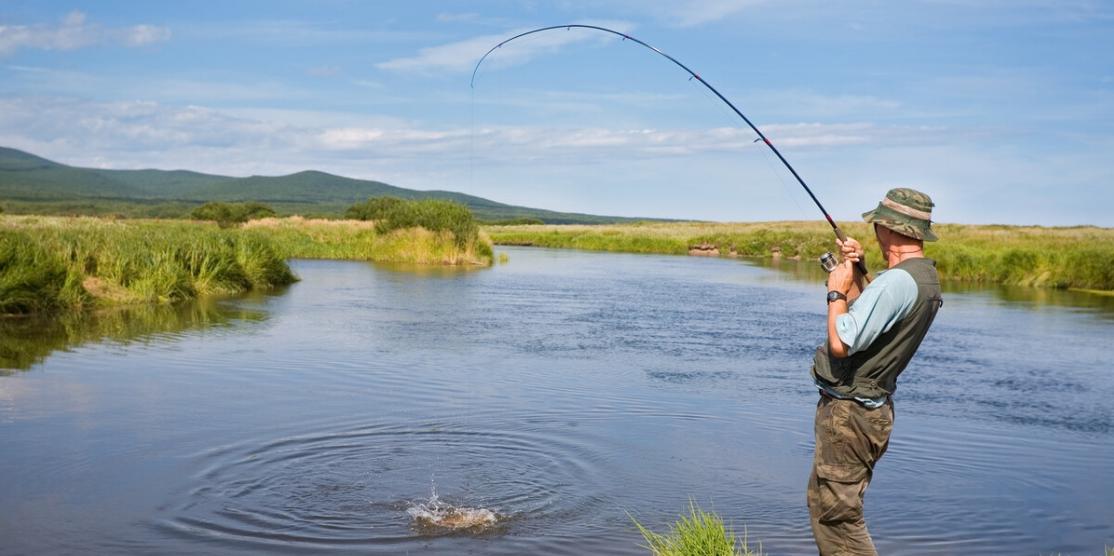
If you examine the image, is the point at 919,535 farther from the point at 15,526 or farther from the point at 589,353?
the point at 589,353

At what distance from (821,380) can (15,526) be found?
→ 13.3ft

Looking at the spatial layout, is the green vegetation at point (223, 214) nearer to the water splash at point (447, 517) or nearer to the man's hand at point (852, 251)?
the water splash at point (447, 517)

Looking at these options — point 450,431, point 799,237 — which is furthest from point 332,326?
point 799,237

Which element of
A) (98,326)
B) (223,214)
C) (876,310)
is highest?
(223,214)

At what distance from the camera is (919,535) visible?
582cm

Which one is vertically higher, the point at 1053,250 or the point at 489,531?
the point at 1053,250

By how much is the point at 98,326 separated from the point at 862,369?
12.1m

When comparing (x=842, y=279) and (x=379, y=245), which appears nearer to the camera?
(x=842, y=279)

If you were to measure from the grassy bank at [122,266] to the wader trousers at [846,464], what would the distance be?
12624 millimetres

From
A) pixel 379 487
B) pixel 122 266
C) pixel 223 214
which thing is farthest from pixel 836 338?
pixel 223 214

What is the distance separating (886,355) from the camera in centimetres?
396

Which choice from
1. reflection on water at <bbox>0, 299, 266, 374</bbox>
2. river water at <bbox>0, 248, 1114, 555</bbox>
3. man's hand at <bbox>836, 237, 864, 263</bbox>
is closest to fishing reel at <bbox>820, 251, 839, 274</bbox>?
man's hand at <bbox>836, 237, 864, 263</bbox>

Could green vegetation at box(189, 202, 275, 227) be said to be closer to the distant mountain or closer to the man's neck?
the man's neck

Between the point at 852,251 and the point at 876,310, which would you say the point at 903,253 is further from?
the point at 876,310
